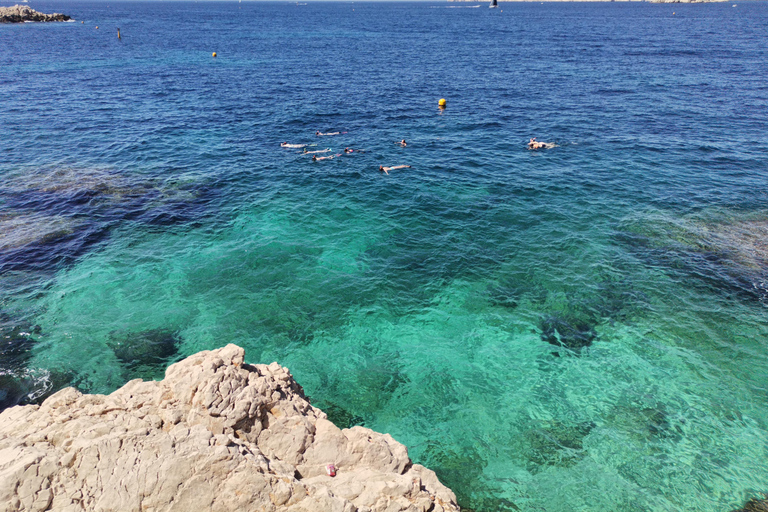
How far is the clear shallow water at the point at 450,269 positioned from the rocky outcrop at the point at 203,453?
17.4 feet

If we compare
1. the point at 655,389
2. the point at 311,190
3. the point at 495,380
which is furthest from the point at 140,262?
the point at 655,389

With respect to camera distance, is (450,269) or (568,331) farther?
(450,269)

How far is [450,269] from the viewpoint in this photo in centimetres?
2967

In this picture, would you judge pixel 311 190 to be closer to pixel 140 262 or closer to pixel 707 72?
pixel 140 262

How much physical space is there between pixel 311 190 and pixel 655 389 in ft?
102

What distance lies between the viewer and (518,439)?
18.8 meters

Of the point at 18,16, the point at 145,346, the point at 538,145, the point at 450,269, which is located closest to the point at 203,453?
the point at 145,346

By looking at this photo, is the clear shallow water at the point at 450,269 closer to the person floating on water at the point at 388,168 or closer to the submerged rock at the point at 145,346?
the submerged rock at the point at 145,346

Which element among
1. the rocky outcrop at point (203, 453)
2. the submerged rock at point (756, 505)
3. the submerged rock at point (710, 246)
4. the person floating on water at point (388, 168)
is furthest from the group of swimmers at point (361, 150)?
the submerged rock at point (756, 505)

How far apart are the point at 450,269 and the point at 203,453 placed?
21.2 m

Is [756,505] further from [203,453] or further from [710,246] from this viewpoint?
[203,453]

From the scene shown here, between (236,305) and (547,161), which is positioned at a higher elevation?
(547,161)

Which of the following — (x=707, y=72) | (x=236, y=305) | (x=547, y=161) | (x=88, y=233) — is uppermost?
(x=707, y=72)

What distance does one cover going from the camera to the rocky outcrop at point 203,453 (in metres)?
10.6
